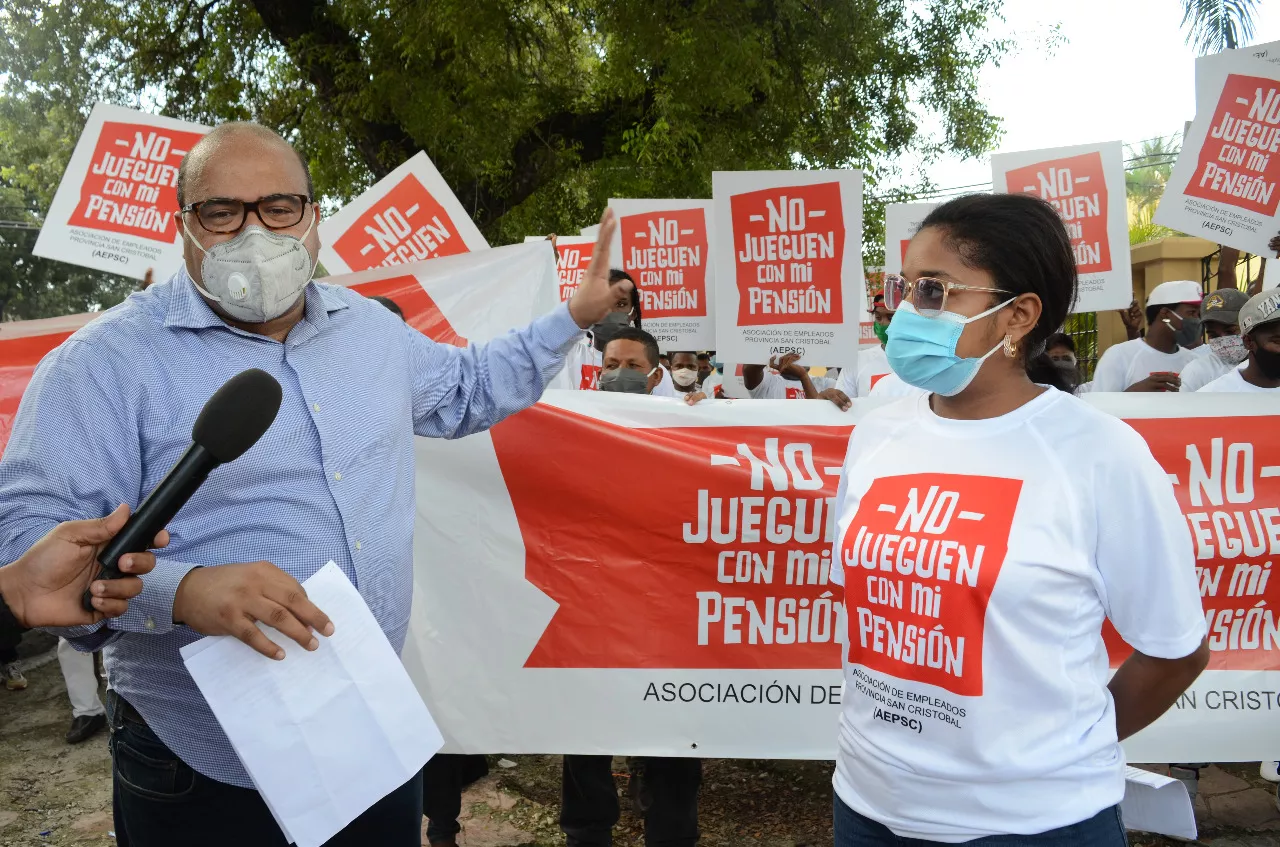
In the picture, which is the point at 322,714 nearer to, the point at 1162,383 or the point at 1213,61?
the point at 1162,383

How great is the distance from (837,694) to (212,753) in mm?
2372

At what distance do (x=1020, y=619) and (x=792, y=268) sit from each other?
149 inches

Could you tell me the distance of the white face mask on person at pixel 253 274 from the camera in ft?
6.89

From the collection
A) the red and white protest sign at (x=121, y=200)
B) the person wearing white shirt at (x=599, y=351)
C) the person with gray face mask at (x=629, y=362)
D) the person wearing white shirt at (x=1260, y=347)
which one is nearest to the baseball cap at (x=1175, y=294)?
the person wearing white shirt at (x=1260, y=347)

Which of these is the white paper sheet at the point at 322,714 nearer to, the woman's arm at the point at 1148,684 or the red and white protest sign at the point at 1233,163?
the woman's arm at the point at 1148,684

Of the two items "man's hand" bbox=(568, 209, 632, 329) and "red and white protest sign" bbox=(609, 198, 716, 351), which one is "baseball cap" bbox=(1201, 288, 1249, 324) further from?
"man's hand" bbox=(568, 209, 632, 329)

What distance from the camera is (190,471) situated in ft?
4.60

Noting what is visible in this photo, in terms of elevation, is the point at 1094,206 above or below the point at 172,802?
above

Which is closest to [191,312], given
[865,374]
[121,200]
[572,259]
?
[121,200]

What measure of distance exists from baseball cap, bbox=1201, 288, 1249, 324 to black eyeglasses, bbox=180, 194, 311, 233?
20.7ft

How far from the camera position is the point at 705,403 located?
399cm

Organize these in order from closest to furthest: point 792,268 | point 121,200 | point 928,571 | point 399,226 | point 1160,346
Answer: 1. point 928,571
2. point 792,268
3. point 121,200
4. point 399,226
5. point 1160,346

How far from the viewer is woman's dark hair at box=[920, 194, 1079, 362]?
85.4 inches

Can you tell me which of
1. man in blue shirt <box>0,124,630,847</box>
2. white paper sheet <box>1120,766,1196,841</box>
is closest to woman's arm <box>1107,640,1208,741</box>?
white paper sheet <box>1120,766,1196,841</box>
